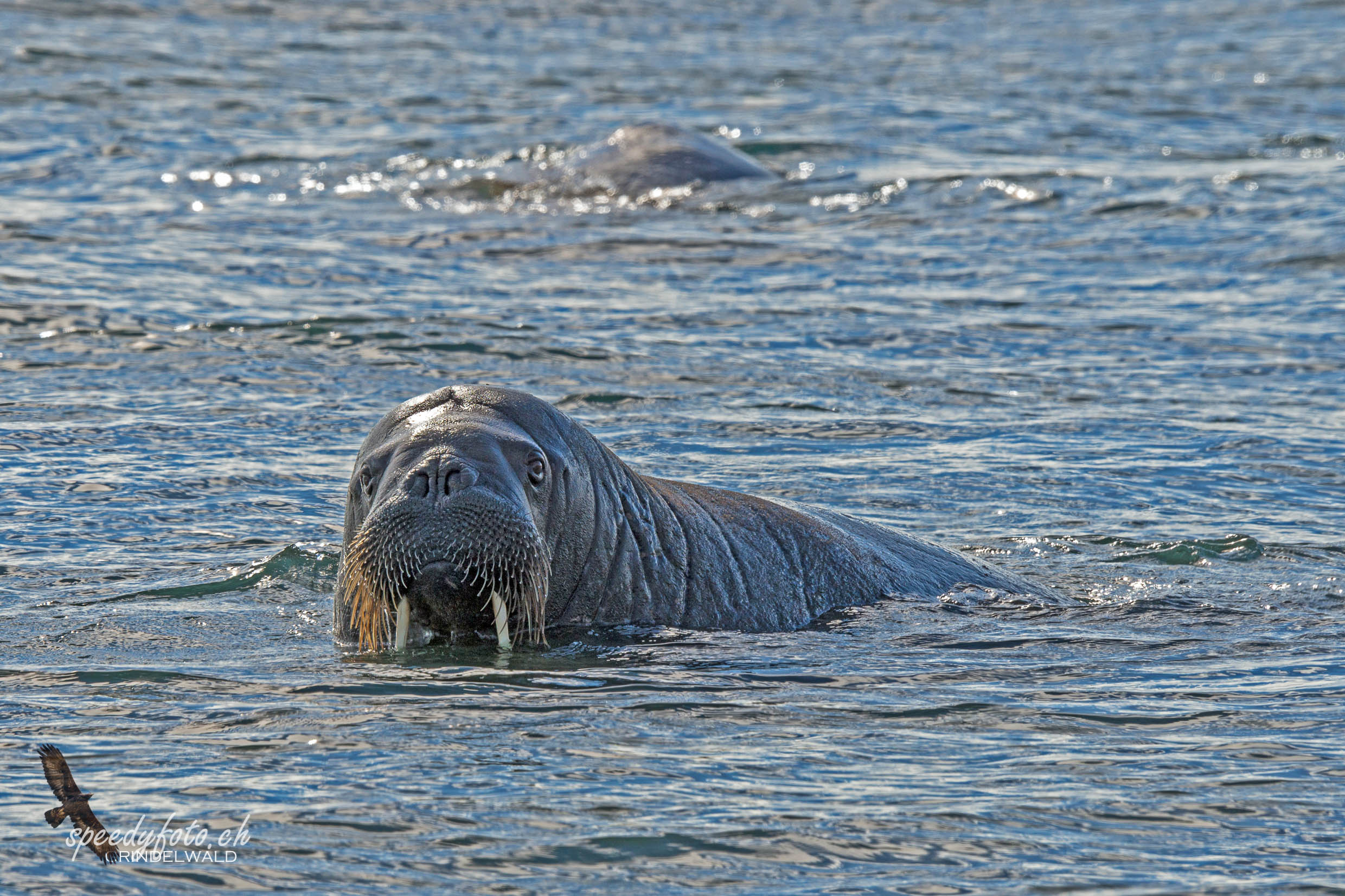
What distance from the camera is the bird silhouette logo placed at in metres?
5.48

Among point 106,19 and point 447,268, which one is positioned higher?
point 106,19

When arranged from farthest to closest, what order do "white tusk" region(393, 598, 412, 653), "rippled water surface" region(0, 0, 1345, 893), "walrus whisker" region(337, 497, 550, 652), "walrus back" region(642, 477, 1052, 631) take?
"walrus back" region(642, 477, 1052, 631)
"white tusk" region(393, 598, 412, 653)
"walrus whisker" region(337, 497, 550, 652)
"rippled water surface" region(0, 0, 1345, 893)

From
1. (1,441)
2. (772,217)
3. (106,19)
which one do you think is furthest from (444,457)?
(106,19)

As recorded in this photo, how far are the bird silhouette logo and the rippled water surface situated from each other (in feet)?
0.20

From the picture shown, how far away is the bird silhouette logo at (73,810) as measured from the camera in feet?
18.0

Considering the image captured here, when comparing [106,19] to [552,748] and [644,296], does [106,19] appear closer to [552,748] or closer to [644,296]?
[644,296]

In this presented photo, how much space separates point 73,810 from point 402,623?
1801mm

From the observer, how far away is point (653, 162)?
19422 millimetres

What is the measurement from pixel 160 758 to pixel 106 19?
23056 millimetres

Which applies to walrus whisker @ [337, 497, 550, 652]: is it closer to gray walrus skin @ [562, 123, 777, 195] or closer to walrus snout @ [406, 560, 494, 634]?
walrus snout @ [406, 560, 494, 634]

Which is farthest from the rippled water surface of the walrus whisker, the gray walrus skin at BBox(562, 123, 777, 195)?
the gray walrus skin at BBox(562, 123, 777, 195)

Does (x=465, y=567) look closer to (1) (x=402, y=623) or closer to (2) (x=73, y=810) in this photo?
(1) (x=402, y=623)

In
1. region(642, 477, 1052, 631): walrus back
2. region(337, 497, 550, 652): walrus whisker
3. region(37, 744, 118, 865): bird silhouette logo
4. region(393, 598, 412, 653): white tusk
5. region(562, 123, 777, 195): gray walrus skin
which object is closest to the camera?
region(37, 744, 118, 865): bird silhouette logo

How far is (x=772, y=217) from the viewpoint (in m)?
18.4
